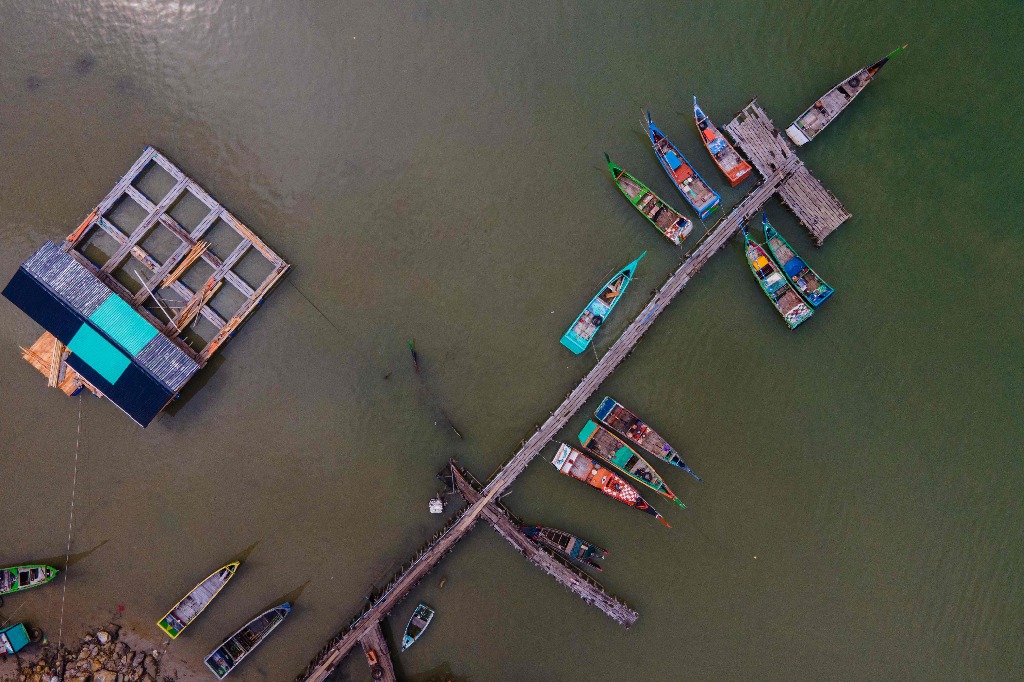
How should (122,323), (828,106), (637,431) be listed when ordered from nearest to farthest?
(122,323) → (637,431) → (828,106)

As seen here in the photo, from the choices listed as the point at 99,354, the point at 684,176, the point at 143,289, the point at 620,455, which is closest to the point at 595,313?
the point at 620,455

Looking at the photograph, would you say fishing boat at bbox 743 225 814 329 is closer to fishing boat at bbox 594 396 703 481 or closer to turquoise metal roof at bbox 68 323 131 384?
fishing boat at bbox 594 396 703 481

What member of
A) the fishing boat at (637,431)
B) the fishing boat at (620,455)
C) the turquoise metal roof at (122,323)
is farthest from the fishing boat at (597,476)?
the turquoise metal roof at (122,323)

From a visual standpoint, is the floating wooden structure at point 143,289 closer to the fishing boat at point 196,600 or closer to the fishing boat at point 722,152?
the fishing boat at point 196,600

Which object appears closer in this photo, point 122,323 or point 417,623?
point 122,323

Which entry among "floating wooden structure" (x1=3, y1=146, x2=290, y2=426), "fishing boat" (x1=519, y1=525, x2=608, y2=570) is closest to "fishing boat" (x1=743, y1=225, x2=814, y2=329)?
"fishing boat" (x1=519, y1=525, x2=608, y2=570)

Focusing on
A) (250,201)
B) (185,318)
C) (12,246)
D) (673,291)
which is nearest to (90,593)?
(185,318)

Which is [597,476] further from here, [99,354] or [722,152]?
[99,354]

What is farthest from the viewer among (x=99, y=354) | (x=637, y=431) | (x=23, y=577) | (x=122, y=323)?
(x=637, y=431)

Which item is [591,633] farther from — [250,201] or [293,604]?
[250,201]
